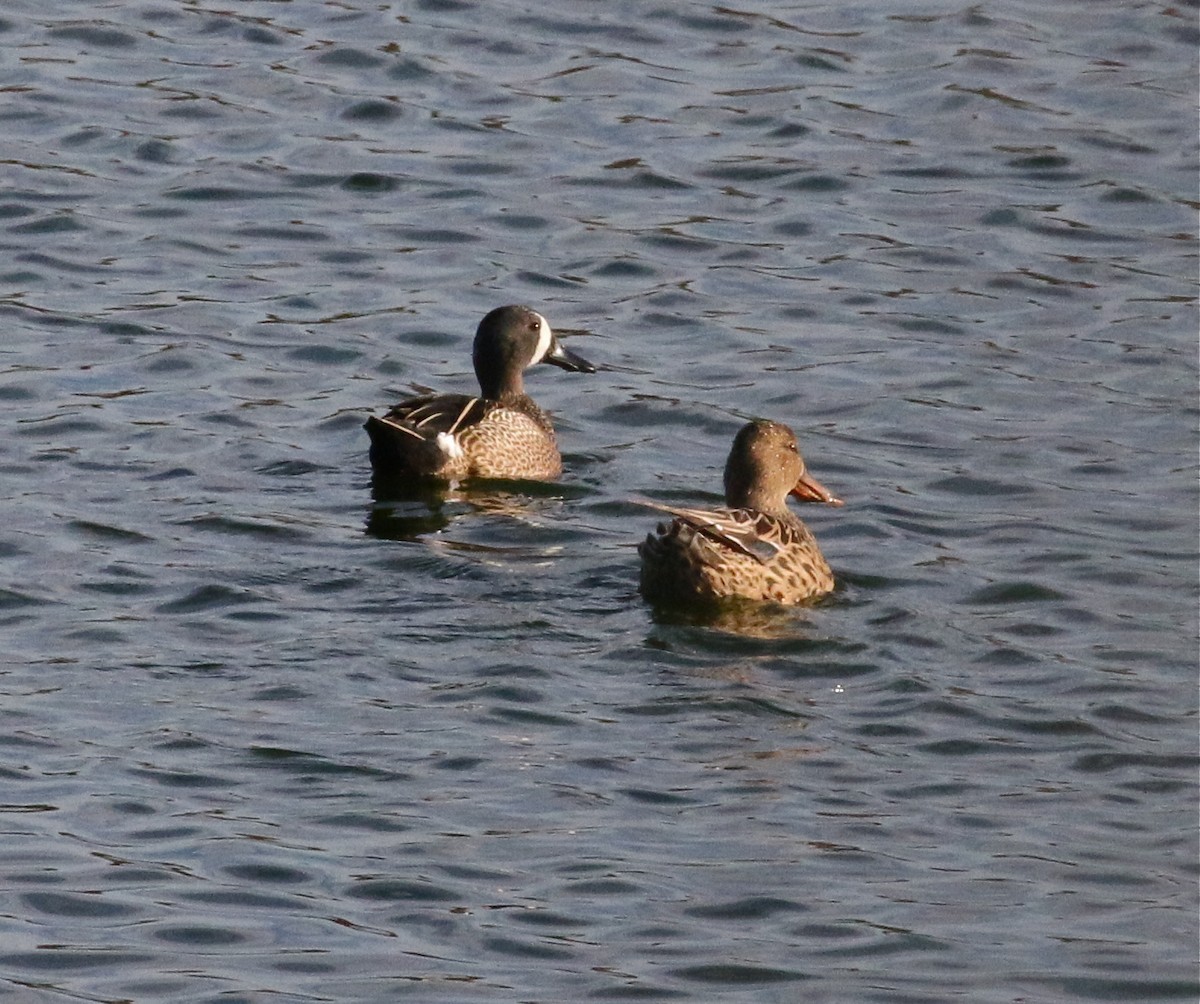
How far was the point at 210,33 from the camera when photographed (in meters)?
19.2

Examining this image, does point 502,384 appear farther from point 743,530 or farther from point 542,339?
point 743,530

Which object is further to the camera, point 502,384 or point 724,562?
point 502,384

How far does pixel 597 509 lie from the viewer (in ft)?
40.2

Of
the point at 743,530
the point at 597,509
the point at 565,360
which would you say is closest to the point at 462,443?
the point at 597,509

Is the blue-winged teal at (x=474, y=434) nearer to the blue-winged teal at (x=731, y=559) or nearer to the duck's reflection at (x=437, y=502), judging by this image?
the duck's reflection at (x=437, y=502)

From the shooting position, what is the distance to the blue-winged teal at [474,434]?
12438 millimetres

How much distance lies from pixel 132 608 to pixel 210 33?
385 inches

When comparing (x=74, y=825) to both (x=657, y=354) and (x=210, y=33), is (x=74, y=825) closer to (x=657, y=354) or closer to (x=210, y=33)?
(x=657, y=354)

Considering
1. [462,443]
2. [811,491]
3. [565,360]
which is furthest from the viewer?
[565,360]

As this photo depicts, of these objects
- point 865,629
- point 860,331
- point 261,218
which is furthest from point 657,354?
point 865,629

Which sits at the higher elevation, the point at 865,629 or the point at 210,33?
the point at 210,33

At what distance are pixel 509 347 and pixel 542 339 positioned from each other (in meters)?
0.18

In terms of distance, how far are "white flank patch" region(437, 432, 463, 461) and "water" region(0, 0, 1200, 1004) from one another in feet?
1.11

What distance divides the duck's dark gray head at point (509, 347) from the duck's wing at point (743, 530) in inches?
112
